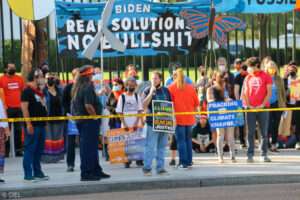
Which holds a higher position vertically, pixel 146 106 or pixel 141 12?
pixel 141 12

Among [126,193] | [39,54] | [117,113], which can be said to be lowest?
[126,193]

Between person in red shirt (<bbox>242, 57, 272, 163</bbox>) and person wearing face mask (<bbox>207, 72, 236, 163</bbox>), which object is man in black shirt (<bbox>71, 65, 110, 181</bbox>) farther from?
person in red shirt (<bbox>242, 57, 272, 163</bbox>)

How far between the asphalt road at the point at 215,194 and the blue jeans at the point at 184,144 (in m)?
1.44

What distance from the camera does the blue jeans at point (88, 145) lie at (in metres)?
12.9

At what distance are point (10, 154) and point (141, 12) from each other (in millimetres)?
4175

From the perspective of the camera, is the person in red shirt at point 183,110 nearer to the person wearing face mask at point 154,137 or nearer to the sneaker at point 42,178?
the person wearing face mask at point 154,137

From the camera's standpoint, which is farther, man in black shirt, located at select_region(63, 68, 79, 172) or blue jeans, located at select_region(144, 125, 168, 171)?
man in black shirt, located at select_region(63, 68, 79, 172)

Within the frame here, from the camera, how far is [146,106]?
13602mm

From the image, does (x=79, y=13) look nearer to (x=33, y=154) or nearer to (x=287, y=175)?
(x=33, y=154)

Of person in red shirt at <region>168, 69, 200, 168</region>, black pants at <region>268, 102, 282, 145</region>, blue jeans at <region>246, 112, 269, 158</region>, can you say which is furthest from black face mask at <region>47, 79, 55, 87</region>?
black pants at <region>268, 102, 282, 145</region>

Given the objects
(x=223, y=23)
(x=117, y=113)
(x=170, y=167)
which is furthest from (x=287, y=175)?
(x=223, y=23)

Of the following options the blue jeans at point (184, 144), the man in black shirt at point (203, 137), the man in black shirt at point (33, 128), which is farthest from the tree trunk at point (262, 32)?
the man in black shirt at point (33, 128)

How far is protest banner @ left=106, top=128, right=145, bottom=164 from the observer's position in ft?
47.2

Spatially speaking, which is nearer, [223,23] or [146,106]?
[146,106]
